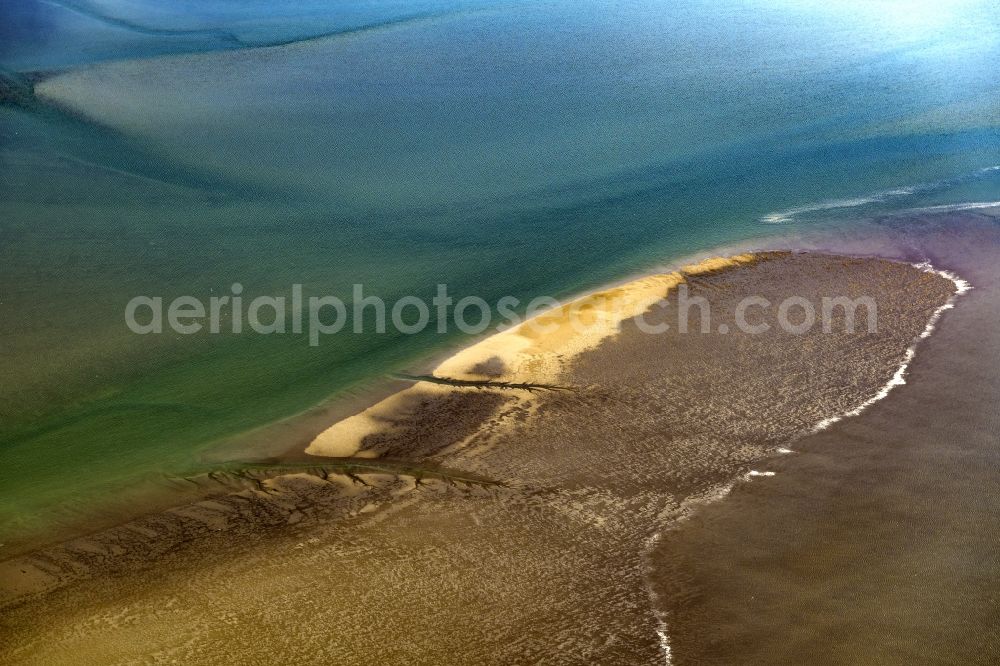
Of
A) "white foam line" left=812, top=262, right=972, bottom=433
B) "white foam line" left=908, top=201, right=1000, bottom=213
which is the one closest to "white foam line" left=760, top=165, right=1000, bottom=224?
"white foam line" left=908, top=201, right=1000, bottom=213

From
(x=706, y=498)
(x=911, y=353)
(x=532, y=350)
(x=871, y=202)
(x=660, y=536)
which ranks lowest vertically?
(x=660, y=536)

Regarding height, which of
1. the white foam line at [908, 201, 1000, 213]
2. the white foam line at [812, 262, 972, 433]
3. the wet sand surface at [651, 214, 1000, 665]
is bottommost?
the wet sand surface at [651, 214, 1000, 665]

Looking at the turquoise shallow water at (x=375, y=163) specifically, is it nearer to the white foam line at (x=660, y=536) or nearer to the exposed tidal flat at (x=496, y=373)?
the exposed tidal flat at (x=496, y=373)

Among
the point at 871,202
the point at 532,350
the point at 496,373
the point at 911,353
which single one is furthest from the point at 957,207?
the point at 496,373

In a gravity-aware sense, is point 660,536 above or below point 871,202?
below

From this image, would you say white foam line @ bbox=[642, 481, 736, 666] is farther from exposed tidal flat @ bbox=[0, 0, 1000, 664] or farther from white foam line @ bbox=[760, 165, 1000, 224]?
white foam line @ bbox=[760, 165, 1000, 224]

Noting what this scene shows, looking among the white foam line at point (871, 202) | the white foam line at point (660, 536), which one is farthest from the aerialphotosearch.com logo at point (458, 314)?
the white foam line at point (660, 536)

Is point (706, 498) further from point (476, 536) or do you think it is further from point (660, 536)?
point (476, 536)
